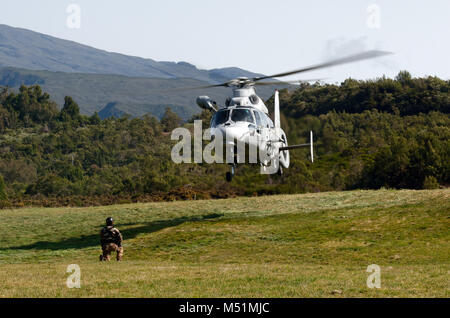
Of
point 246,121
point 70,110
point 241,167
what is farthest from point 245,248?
point 70,110

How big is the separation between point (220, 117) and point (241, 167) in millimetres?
37927

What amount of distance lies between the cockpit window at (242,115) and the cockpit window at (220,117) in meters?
0.29

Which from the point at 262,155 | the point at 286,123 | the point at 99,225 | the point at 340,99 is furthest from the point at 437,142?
the point at 340,99

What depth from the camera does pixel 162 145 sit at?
391ft

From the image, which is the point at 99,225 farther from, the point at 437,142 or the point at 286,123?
the point at 437,142

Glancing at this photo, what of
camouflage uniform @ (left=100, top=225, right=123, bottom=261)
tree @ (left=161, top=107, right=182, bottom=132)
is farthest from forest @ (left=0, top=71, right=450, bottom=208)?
camouflage uniform @ (left=100, top=225, right=123, bottom=261)

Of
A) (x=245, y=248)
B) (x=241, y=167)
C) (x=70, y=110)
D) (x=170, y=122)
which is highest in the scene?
(x=70, y=110)

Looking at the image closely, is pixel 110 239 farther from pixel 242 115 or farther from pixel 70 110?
pixel 70 110

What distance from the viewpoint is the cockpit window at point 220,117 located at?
28.7 metres

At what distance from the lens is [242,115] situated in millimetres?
28953

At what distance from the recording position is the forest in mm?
49500

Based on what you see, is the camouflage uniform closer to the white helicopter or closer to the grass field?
the grass field

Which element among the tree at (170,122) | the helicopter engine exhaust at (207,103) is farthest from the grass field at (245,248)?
the tree at (170,122)

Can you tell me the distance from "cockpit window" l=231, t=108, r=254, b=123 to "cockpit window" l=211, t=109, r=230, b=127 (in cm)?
29
